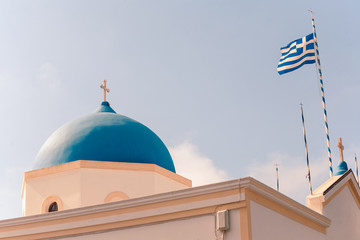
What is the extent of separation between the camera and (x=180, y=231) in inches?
404

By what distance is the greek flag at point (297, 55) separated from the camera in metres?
16.3

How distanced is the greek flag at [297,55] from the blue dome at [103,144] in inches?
162

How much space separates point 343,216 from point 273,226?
12.0 ft

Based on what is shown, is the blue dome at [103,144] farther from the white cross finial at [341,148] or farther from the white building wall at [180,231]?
the white building wall at [180,231]

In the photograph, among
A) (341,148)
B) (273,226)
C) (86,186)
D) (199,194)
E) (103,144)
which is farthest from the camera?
(103,144)

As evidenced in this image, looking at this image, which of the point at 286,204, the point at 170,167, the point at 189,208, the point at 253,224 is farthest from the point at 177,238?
the point at 170,167

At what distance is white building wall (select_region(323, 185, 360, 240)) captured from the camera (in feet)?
42.2

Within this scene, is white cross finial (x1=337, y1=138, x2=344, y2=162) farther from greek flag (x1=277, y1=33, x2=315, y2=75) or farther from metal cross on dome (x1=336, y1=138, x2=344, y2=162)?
greek flag (x1=277, y1=33, x2=315, y2=75)

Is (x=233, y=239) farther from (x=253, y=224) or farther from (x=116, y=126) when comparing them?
(x=116, y=126)

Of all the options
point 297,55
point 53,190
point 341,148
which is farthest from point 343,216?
point 53,190

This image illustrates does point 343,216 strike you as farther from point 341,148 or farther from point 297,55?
point 297,55

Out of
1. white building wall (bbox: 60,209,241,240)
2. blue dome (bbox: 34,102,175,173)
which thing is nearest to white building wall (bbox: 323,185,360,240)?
white building wall (bbox: 60,209,241,240)

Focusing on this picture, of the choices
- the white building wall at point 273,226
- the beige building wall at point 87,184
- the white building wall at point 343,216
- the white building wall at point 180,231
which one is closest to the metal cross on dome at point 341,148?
the white building wall at point 343,216

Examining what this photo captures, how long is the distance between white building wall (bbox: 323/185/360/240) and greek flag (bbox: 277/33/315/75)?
380cm
